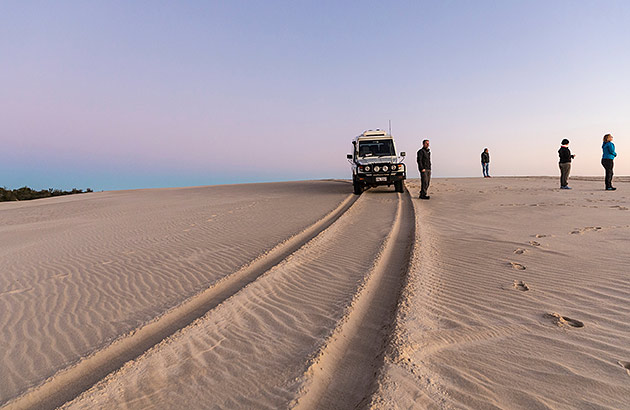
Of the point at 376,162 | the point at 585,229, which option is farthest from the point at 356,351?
the point at 376,162

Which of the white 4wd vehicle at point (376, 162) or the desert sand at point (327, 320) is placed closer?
the desert sand at point (327, 320)

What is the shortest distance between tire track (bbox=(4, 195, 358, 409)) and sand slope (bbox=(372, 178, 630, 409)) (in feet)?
7.07

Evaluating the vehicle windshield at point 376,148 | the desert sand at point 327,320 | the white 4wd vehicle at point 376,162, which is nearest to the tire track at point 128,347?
the desert sand at point 327,320

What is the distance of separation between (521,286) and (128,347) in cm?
430

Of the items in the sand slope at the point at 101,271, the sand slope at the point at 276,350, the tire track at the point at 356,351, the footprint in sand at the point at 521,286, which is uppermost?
the sand slope at the point at 101,271

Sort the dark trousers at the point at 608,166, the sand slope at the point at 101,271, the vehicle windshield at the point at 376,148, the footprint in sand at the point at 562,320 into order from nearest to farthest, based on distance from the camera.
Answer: the footprint in sand at the point at 562,320
the sand slope at the point at 101,271
the dark trousers at the point at 608,166
the vehicle windshield at the point at 376,148

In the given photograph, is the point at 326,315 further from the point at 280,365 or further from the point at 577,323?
the point at 577,323

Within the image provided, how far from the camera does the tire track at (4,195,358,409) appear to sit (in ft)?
8.69

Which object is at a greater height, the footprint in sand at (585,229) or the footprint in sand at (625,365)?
the footprint in sand at (625,365)

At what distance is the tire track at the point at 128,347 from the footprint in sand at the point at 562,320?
346 cm

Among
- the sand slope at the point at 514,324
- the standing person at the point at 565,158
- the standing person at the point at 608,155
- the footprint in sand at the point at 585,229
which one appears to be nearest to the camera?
the sand slope at the point at 514,324

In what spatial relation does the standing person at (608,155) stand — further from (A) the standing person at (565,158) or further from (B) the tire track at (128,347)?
(B) the tire track at (128,347)

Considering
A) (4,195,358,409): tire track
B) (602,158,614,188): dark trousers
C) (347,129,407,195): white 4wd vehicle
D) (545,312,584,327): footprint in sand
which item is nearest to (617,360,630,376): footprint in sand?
(545,312,584,327): footprint in sand

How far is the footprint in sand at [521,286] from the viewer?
422 cm
